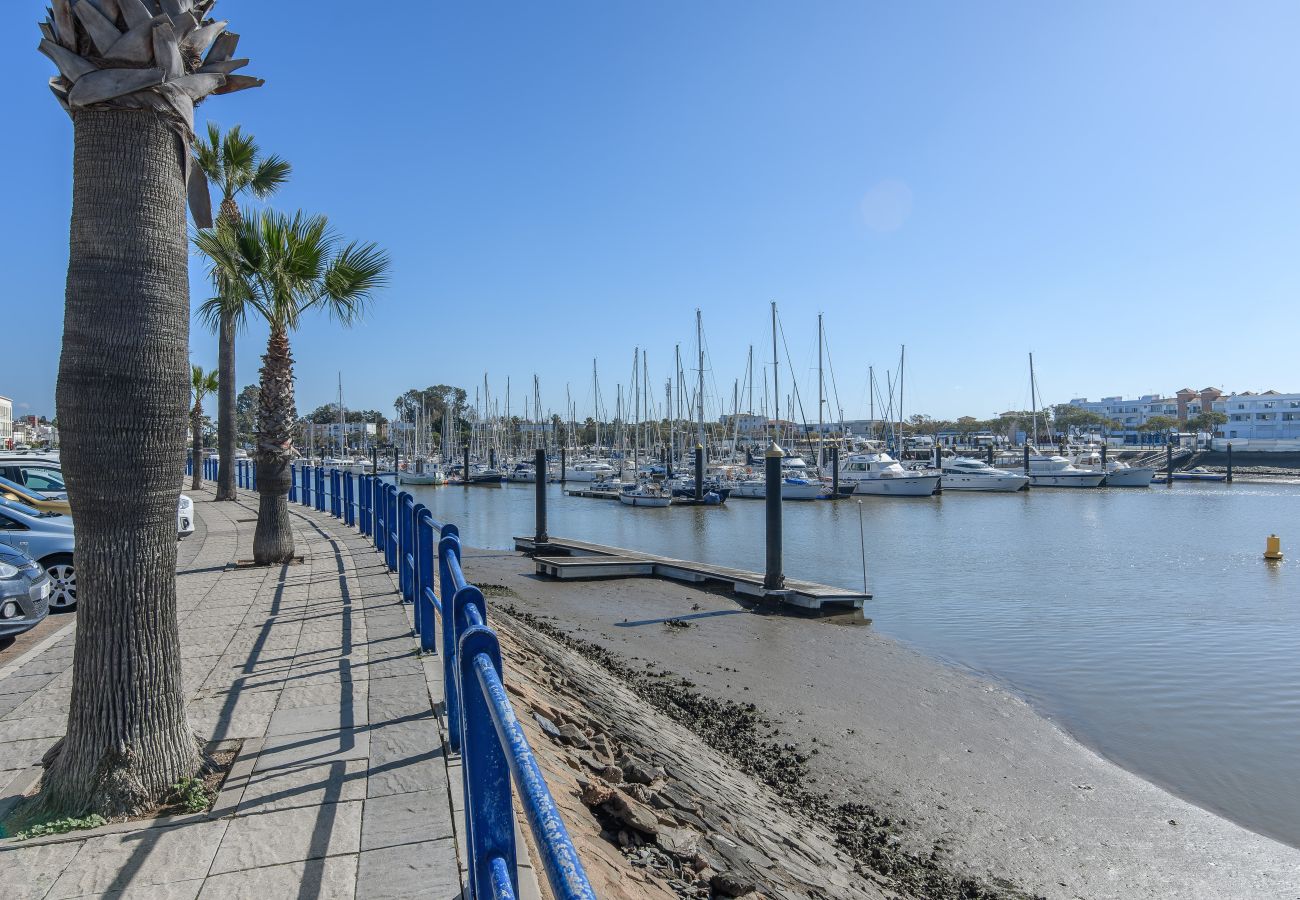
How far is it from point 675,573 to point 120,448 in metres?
17.2

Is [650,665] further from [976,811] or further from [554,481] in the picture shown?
[554,481]

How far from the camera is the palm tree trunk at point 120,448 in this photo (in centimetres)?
400

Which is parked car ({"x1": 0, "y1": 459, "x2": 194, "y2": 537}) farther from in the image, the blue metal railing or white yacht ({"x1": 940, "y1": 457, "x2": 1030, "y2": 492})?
white yacht ({"x1": 940, "y1": 457, "x2": 1030, "y2": 492})

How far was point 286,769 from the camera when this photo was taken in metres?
4.55

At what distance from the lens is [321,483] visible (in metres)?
22.7

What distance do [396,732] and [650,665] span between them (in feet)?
25.9

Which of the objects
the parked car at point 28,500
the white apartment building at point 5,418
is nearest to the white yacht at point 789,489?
the parked car at point 28,500

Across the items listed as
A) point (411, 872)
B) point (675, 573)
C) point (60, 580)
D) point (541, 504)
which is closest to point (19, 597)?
point (60, 580)

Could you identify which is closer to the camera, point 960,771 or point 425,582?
point 425,582

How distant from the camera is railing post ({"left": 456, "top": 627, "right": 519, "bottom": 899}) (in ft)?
6.68

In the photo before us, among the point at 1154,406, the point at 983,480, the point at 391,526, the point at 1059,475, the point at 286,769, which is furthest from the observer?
the point at 1154,406

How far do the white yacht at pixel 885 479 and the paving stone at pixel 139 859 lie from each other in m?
57.4

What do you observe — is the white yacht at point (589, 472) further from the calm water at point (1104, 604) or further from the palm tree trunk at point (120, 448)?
the palm tree trunk at point (120, 448)

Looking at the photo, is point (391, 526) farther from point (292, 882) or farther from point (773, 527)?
point (773, 527)
